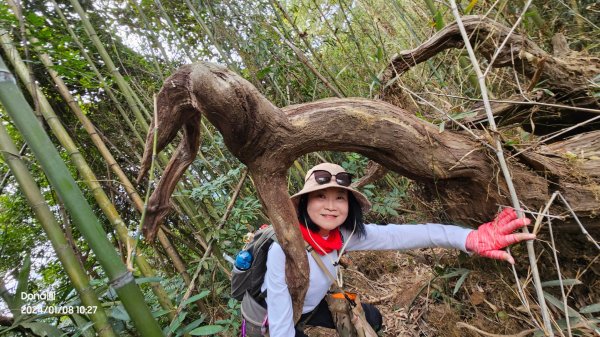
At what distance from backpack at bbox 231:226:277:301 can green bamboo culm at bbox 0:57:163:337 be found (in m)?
0.53

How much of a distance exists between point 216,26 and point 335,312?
276 centimetres

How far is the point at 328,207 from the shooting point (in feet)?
5.45

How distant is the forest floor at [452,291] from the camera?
1.59 metres

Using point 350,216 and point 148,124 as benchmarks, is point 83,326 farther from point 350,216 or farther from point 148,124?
point 148,124

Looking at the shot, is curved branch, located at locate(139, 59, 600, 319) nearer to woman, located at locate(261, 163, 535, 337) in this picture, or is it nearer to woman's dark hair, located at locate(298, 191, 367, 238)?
woman, located at locate(261, 163, 535, 337)

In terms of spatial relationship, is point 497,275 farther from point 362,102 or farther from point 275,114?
point 275,114

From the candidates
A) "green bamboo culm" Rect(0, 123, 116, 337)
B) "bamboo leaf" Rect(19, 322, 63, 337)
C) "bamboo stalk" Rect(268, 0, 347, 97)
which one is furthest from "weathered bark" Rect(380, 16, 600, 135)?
"bamboo leaf" Rect(19, 322, 63, 337)

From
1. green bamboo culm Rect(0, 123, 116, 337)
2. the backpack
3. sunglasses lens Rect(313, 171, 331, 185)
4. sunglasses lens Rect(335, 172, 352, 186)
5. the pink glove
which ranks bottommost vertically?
the pink glove

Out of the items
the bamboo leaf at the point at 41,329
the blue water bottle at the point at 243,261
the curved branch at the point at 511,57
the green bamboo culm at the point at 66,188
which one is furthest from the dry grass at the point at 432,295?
the bamboo leaf at the point at 41,329

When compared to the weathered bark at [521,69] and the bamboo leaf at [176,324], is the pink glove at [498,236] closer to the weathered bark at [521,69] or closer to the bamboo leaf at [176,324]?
the weathered bark at [521,69]

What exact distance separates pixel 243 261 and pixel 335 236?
0.48 metres

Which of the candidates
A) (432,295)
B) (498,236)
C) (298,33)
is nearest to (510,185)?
(498,236)

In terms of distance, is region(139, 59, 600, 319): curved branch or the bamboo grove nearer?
region(139, 59, 600, 319): curved branch

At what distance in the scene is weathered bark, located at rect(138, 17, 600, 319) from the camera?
125cm
